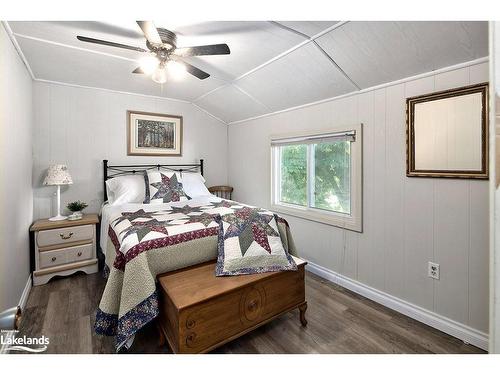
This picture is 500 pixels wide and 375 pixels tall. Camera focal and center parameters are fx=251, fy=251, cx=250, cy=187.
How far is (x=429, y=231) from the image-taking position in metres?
1.99

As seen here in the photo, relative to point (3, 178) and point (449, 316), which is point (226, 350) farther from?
point (3, 178)

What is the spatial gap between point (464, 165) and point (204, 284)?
1.99 m

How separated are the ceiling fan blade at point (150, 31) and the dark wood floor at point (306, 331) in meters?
2.09

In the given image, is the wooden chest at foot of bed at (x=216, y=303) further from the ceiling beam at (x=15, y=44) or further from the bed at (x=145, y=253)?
the ceiling beam at (x=15, y=44)

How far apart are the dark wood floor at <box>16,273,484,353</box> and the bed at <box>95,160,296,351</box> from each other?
0.91 ft

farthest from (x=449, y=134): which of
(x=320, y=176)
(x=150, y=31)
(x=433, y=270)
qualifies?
(x=150, y=31)

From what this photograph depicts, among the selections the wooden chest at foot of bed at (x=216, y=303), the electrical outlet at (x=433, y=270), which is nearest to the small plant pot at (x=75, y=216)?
the wooden chest at foot of bed at (x=216, y=303)

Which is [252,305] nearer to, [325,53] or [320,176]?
[320,176]

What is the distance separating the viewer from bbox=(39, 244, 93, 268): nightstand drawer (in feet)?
8.63

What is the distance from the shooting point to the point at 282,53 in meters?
2.21

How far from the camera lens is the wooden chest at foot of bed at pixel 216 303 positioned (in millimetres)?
1454

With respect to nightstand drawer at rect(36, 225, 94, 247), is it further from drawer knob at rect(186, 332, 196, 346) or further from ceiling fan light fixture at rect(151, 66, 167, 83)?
drawer knob at rect(186, 332, 196, 346)

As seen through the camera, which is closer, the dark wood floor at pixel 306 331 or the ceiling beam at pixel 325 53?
the dark wood floor at pixel 306 331

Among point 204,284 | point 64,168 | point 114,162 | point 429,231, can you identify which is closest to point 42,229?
point 64,168
